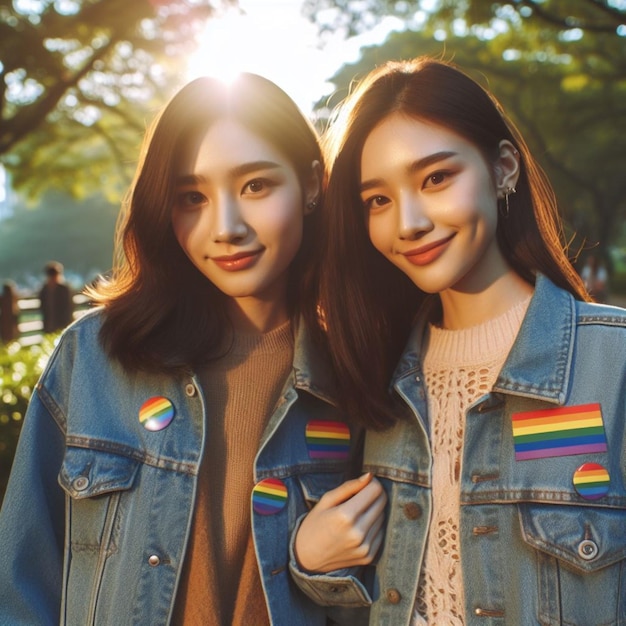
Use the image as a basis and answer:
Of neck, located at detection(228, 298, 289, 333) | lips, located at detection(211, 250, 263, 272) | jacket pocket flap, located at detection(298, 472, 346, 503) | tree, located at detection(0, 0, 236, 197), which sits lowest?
jacket pocket flap, located at detection(298, 472, 346, 503)

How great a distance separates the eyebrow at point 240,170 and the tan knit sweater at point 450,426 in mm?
770

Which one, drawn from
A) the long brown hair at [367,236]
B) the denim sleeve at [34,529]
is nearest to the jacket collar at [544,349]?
the long brown hair at [367,236]

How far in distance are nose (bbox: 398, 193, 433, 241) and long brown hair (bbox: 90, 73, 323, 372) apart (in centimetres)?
46

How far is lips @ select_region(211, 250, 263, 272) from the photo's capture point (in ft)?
7.11

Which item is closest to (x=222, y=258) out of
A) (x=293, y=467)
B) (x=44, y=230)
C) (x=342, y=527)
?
(x=293, y=467)

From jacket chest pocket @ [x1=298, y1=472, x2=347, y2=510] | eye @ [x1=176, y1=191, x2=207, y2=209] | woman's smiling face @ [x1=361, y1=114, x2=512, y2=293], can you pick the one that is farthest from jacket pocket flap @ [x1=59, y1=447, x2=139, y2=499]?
woman's smiling face @ [x1=361, y1=114, x2=512, y2=293]

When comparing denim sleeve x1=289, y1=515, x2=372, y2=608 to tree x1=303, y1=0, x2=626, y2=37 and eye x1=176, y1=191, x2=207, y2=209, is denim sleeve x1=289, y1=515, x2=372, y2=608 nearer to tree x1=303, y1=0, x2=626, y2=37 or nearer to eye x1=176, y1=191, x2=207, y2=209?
eye x1=176, y1=191, x2=207, y2=209

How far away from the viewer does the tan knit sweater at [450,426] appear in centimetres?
201

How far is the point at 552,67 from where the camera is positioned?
807 inches

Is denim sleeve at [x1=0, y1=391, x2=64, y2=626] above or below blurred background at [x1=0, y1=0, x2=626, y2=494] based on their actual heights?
below

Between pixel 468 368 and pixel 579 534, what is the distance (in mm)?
576

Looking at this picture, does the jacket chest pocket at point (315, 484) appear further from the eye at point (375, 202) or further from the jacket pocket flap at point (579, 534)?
the eye at point (375, 202)

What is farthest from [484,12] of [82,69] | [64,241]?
[64,241]

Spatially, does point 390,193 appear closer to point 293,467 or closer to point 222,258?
point 222,258
